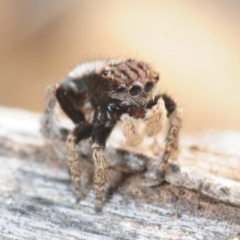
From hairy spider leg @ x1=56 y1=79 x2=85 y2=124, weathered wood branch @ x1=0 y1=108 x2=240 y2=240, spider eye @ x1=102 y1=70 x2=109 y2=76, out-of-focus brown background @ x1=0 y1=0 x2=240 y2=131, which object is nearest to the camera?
weathered wood branch @ x1=0 y1=108 x2=240 y2=240

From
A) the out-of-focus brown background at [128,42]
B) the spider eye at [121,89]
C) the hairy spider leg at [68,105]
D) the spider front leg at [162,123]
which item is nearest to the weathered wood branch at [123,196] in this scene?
the spider front leg at [162,123]

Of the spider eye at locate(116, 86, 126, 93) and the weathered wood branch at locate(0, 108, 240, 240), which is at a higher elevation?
the spider eye at locate(116, 86, 126, 93)

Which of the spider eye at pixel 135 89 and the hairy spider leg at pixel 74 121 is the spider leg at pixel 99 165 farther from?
the spider eye at pixel 135 89

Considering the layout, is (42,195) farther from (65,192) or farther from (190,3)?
(190,3)

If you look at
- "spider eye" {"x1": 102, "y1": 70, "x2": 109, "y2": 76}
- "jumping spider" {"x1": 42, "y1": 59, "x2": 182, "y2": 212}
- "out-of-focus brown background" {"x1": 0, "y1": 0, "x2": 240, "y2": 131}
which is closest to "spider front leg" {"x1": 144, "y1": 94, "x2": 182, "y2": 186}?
"jumping spider" {"x1": 42, "y1": 59, "x2": 182, "y2": 212}

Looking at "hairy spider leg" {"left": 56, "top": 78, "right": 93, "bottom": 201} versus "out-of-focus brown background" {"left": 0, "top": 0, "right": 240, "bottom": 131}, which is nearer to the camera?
"hairy spider leg" {"left": 56, "top": 78, "right": 93, "bottom": 201}

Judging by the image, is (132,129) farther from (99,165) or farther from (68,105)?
(68,105)

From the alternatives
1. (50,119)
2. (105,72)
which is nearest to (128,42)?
(50,119)

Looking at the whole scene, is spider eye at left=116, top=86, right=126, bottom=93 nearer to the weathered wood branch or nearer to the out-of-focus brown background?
the weathered wood branch
